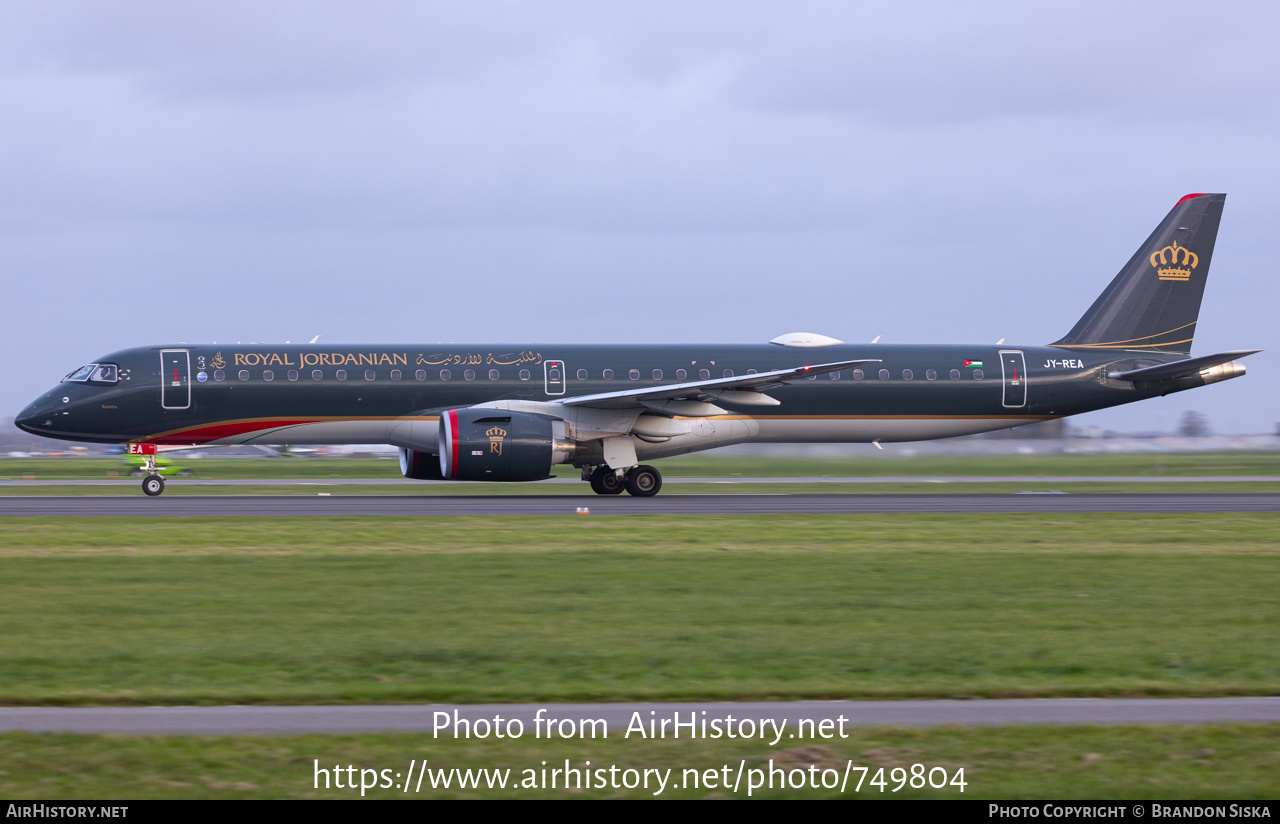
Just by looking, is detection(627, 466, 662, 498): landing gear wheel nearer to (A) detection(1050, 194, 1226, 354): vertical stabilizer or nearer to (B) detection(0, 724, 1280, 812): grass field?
(A) detection(1050, 194, 1226, 354): vertical stabilizer

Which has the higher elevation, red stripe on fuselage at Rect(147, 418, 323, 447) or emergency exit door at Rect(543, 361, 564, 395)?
emergency exit door at Rect(543, 361, 564, 395)

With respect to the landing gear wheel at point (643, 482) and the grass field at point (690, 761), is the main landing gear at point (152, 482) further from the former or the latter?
the grass field at point (690, 761)

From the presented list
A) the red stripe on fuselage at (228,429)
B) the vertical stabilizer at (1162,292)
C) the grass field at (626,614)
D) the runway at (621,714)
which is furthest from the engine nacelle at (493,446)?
the runway at (621,714)

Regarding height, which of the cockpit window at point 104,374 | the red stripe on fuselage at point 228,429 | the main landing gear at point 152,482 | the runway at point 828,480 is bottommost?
the runway at point 828,480

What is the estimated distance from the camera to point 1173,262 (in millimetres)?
38531

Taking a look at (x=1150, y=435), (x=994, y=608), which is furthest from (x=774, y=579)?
(x=1150, y=435)

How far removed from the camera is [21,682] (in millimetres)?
9797

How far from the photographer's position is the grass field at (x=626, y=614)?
9898mm

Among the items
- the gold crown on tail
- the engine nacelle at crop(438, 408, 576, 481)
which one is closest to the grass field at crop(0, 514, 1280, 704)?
the engine nacelle at crop(438, 408, 576, 481)

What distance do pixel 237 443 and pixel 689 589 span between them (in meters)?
20.5

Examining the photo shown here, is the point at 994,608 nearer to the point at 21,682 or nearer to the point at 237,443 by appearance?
the point at 21,682

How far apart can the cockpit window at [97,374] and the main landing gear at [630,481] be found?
509 inches

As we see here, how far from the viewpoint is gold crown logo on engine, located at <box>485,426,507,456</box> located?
29.3m

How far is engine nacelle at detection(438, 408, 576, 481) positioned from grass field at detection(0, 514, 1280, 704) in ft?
23.6
